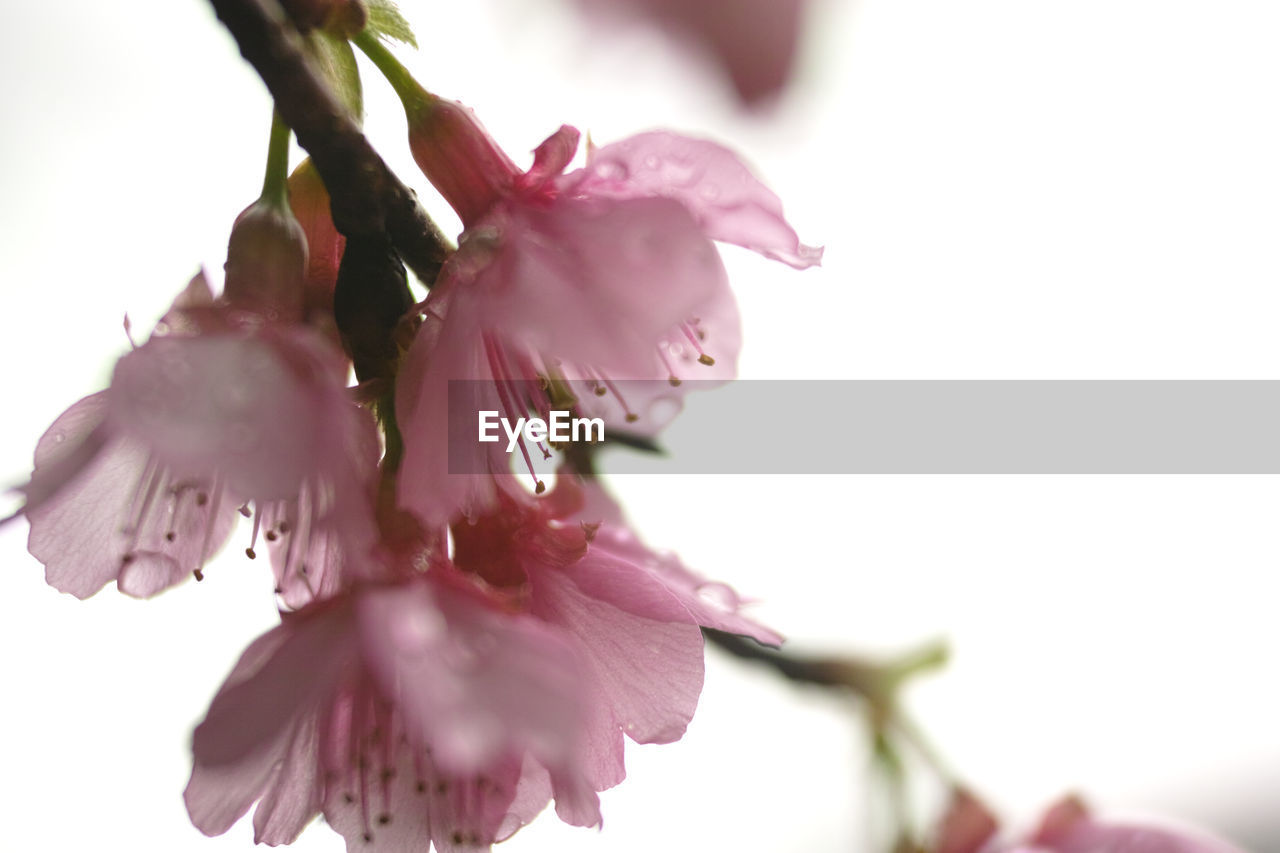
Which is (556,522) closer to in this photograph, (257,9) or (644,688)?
(644,688)

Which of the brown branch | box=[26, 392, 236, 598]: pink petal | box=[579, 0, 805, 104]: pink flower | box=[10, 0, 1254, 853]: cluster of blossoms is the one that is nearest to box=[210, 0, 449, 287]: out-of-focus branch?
box=[10, 0, 1254, 853]: cluster of blossoms

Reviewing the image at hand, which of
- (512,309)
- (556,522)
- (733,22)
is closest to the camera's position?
(512,309)

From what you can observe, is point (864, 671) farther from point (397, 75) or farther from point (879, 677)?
point (397, 75)

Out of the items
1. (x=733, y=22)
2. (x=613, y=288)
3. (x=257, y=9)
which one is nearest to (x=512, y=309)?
(x=613, y=288)

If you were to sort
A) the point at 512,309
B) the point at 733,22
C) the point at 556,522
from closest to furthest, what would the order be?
1. the point at 512,309
2. the point at 556,522
3. the point at 733,22

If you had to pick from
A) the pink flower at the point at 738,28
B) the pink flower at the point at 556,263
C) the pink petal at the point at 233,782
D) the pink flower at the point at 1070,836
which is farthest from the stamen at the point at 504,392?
the pink flower at the point at 738,28

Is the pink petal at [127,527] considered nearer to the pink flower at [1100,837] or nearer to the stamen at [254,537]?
the stamen at [254,537]

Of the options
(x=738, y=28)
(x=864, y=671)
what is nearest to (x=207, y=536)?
(x=864, y=671)
